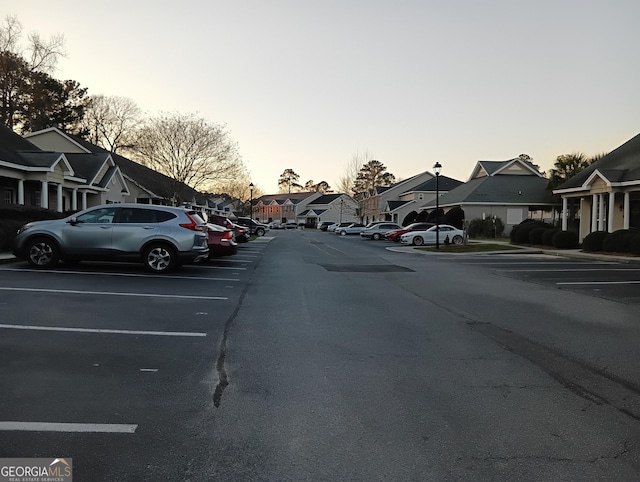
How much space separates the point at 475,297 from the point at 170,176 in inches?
1330

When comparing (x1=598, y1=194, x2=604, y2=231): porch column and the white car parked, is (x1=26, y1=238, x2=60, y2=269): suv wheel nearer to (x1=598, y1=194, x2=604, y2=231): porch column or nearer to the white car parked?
the white car parked

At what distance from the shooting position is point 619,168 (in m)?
29.0

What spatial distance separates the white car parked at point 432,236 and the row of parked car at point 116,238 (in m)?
24.7

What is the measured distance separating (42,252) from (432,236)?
27.5 metres

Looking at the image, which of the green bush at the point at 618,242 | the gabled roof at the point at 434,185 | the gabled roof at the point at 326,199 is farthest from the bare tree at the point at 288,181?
the green bush at the point at 618,242

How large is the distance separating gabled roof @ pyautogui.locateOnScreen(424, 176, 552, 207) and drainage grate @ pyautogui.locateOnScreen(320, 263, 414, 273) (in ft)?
91.3

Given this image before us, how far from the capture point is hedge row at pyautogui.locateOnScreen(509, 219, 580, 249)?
92.0 feet

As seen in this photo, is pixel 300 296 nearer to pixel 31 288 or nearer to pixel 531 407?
pixel 31 288

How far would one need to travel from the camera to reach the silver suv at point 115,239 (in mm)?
13469

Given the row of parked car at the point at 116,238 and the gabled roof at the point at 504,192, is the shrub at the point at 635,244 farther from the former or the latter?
the gabled roof at the point at 504,192

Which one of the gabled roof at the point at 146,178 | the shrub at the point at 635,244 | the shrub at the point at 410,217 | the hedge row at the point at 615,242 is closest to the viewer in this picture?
the shrub at the point at 635,244

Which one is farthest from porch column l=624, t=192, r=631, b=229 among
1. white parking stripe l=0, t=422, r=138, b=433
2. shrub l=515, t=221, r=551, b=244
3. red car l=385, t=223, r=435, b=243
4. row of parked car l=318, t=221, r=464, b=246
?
white parking stripe l=0, t=422, r=138, b=433

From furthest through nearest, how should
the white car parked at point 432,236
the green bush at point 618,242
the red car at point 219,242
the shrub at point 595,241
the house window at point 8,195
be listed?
the white car parked at point 432,236, the house window at point 8,195, the shrub at point 595,241, the green bush at point 618,242, the red car at point 219,242

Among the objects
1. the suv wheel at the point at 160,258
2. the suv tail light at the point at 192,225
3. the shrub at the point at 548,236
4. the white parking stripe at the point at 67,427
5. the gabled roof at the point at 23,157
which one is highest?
the gabled roof at the point at 23,157
